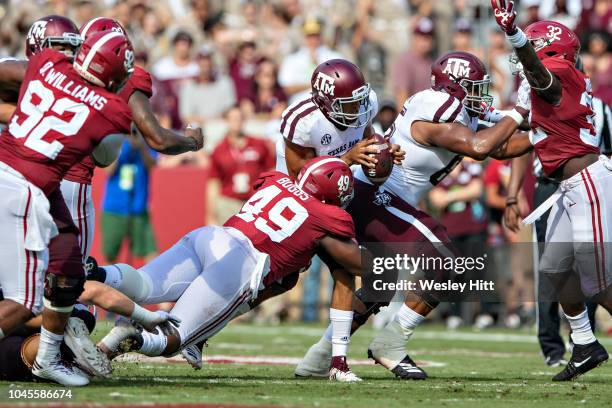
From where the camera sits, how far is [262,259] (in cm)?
756

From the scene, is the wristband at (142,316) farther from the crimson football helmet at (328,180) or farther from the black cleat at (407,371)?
the black cleat at (407,371)

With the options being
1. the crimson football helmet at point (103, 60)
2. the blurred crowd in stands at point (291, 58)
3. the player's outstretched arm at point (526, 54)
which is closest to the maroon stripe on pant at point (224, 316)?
the crimson football helmet at point (103, 60)

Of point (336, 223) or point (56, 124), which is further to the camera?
point (336, 223)

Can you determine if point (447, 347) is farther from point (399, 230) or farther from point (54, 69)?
point (54, 69)

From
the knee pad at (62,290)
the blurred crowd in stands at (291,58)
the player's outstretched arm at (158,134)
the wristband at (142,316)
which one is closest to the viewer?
the knee pad at (62,290)

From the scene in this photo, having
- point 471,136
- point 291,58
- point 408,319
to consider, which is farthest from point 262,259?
point 291,58

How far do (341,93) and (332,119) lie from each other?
0.24 meters

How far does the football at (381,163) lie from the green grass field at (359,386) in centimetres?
134

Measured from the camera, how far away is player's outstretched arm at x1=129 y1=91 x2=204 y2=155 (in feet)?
22.9

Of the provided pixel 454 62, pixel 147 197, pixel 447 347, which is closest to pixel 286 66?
A: pixel 147 197

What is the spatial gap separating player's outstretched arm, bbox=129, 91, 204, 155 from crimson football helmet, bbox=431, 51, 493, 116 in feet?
6.46

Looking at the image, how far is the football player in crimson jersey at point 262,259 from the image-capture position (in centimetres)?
752

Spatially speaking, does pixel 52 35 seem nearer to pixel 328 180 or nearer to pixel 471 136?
pixel 328 180

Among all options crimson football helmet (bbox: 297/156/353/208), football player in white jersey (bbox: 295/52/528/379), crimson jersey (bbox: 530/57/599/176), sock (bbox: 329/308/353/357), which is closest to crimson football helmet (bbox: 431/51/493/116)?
football player in white jersey (bbox: 295/52/528/379)
